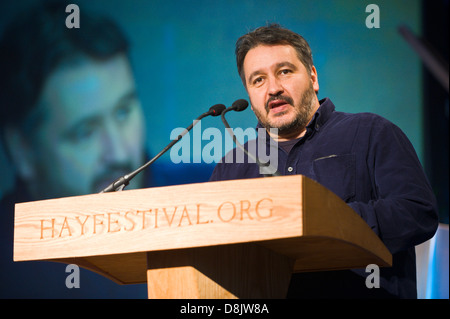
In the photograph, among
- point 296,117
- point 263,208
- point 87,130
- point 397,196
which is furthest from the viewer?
point 87,130

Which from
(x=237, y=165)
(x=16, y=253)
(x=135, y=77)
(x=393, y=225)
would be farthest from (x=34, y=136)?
(x=393, y=225)

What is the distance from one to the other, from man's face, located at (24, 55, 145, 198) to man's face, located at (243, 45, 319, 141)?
137cm

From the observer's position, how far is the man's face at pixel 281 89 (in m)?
2.46

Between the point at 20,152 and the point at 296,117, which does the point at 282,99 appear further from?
the point at 20,152

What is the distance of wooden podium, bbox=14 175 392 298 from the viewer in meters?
1.23

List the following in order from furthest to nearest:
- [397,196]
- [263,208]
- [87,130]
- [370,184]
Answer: [87,130], [370,184], [397,196], [263,208]

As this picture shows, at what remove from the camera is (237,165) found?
8.03 ft

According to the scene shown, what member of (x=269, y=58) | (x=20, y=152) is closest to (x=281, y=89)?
(x=269, y=58)

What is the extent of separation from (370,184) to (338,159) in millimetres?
151

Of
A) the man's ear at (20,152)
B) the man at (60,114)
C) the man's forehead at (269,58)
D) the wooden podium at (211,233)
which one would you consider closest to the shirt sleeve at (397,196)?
the wooden podium at (211,233)

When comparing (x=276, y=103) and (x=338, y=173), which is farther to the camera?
(x=276, y=103)

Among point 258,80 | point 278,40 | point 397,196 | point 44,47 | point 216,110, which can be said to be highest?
point 44,47

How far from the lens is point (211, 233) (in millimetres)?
1255
